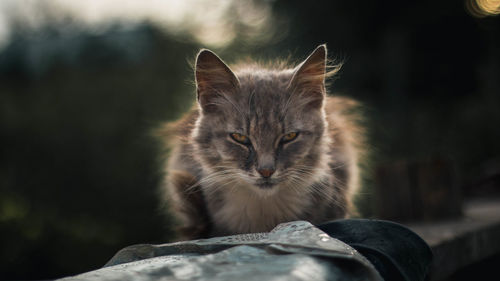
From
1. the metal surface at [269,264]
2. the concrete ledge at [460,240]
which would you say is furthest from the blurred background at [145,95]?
the metal surface at [269,264]

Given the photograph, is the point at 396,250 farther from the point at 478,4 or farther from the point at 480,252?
the point at 478,4

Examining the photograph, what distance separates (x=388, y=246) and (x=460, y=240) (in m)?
0.91

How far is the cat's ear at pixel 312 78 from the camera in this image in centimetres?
224

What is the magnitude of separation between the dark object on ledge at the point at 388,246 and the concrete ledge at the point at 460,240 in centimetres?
41

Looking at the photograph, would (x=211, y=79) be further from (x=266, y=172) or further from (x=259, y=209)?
(x=259, y=209)

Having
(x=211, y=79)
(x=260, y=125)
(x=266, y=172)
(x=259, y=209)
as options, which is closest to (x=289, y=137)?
(x=260, y=125)

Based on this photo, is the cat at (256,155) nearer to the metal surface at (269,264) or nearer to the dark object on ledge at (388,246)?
the dark object on ledge at (388,246)

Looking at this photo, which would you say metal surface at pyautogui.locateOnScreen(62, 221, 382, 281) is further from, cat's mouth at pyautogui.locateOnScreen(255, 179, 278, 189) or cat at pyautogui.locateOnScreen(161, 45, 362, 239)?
cat at pyautogui.locateOnScreen(161, 45, 362, 239)

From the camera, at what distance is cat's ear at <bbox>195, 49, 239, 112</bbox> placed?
2215 millimetres

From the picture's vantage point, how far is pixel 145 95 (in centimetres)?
873

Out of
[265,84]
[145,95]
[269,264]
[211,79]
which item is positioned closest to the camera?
[269,264]

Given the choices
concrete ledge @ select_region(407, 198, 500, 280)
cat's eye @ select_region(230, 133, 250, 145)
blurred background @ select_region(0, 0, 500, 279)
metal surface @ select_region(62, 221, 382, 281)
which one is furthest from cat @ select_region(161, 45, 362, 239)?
blurred background @ select_region(0, 0, 500, 279)

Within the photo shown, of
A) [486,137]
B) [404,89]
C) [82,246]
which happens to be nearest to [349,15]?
[404,89]

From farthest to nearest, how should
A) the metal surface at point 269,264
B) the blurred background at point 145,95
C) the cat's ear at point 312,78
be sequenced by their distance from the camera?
the blurred background at point 145,95 → the cat's ear at point 312,78 → the metal surface at point 269,264
